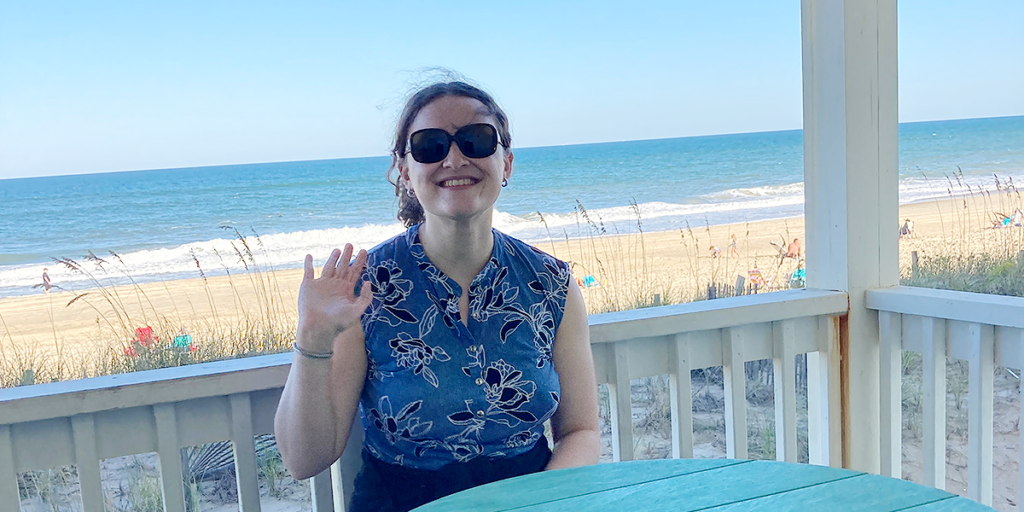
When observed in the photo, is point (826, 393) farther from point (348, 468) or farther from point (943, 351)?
point (348, 468)

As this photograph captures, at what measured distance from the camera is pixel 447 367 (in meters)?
1.48

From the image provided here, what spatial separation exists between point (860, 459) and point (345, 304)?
1.64m

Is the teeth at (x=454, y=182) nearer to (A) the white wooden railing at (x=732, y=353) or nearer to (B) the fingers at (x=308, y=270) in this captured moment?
(B) the fingers at (x=308, y=270)

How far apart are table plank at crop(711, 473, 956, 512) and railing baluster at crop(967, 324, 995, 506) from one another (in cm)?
102

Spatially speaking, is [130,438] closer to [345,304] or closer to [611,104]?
[345,304]

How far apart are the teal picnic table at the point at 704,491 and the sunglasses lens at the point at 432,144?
64 cm

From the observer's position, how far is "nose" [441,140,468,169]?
1.50 m

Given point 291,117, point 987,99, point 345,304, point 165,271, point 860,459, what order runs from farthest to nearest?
point 291,117
point 165,271
point 987,99
point 860,459
point 345,304

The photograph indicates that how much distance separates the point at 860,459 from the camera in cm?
222

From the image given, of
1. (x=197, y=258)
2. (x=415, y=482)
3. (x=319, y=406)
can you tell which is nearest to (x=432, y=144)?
(x=319, y=406)

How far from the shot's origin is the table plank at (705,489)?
3.49ft

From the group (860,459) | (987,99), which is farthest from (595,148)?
(860,459)

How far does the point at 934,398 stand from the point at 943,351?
0.14 meters

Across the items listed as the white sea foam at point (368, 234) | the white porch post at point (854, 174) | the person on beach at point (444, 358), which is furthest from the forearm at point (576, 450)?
the white sea foam at point (368, 234)
